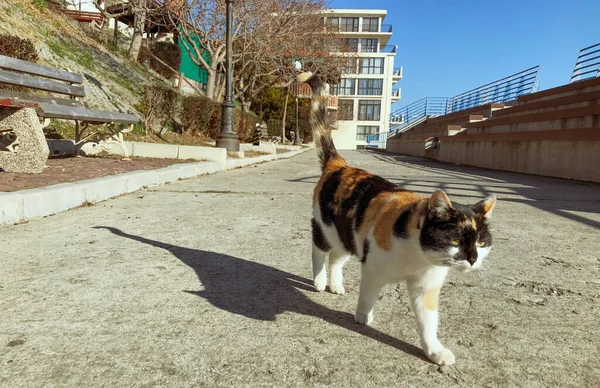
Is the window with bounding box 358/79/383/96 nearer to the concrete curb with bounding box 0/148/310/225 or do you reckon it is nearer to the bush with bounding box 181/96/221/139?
the bush with bounding box 181/96/221/139

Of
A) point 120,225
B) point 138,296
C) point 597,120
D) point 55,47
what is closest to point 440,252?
point 138,296

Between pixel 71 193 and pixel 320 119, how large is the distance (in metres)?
3.05

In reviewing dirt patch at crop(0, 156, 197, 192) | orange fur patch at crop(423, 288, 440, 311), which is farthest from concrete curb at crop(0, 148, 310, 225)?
orange fur patch at crop(423, 288, 440, 311)

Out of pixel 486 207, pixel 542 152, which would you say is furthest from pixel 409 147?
pixel 486 207

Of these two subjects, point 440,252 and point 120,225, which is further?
point 120,225

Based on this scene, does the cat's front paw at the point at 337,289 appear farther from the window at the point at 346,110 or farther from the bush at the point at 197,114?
the window at the point at 346,110

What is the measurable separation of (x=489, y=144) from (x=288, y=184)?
9.51m

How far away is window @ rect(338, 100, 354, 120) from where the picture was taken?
54.0 meters

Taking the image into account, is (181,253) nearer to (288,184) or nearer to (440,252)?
(440,252)

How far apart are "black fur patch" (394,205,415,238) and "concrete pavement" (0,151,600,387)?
1.70 feet

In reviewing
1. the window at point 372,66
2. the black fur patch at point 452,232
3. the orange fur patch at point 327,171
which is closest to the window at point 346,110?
the window at point 372,66

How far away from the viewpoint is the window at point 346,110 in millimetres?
53987

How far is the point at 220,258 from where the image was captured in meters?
2.95

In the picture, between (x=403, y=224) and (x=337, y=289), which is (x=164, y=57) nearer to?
(x=337, y=289)
